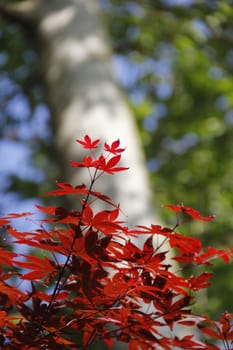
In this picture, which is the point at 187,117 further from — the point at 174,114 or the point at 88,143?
the point at 88,143

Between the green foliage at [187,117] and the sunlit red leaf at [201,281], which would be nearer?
the sunlit red leaf at [201,281]

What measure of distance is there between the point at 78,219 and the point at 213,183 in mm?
3245

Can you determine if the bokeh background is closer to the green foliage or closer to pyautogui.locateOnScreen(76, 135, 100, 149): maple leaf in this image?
the green foliage

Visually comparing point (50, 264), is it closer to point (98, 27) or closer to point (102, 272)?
point (102, 272)

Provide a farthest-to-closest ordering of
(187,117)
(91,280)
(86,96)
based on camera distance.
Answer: (187,117) → (86,96) → (91,280)

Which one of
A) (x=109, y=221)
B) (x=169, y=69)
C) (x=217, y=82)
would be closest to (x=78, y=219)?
(x=109, y=221)

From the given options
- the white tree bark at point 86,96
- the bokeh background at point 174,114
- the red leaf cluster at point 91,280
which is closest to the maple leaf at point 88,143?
the red leaf cluster at point 91,280

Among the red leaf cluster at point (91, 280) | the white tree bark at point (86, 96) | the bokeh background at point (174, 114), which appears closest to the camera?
the red leaf cluster at point (91, 280)

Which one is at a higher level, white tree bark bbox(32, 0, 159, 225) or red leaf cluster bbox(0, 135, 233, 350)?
white tree bark bbox(32, 0, 159, 225)

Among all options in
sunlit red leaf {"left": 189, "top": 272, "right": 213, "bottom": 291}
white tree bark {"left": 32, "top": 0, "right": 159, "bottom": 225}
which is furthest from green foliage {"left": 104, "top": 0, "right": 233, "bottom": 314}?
sunlit red leaf {"left": 189, "top": 272, "right": 213, "bottom": 291}

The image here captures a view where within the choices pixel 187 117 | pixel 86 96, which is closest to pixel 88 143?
pixel 86 96

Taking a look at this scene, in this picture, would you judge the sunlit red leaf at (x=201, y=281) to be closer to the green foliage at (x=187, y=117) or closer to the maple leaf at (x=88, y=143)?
the maple leaf at (x=88, y=143)

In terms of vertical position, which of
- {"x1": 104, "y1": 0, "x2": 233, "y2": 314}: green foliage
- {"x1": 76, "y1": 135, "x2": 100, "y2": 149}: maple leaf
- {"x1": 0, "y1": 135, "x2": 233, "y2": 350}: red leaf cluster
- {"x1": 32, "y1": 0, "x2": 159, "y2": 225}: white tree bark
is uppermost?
{"x1": 104, "y1": 0, "x2": 233, "y2": 314}: green foliage

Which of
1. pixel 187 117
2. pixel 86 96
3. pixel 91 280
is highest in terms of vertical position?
pixel 187 117
